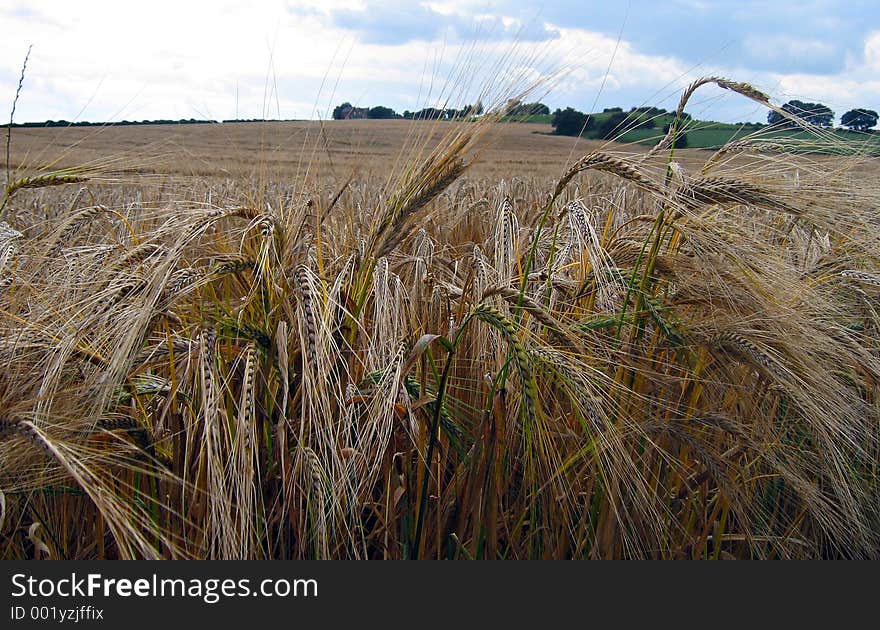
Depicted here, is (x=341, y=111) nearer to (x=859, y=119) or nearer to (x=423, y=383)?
(x=423, y=383)

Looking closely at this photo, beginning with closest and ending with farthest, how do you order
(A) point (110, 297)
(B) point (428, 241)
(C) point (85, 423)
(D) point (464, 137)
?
(C) point (85, 423), (A) point (110, 297), (D) point (464, 137), (B) point (428, 241)

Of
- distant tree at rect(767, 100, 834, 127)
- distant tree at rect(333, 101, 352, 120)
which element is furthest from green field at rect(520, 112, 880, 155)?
distant tree at rect(333, 101, 352, 120)

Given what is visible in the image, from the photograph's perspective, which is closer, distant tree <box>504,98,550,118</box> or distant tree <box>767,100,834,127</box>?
distant tree <box>504,98,550,118</box>

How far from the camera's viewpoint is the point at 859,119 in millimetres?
2408

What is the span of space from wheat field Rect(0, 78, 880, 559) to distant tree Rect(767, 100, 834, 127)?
12 centimetres

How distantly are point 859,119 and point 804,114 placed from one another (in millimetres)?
541

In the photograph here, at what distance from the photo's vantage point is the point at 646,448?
69.8 inches

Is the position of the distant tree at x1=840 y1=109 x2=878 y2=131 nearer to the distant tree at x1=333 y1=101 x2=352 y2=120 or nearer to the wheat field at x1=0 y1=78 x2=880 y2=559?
the wheat field at x1=0 y1=78 x2=880 y2=559

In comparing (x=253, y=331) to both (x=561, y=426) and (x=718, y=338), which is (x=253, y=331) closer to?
(x=561, y=426)

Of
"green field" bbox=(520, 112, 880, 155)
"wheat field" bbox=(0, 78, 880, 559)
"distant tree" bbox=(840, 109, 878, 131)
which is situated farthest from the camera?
"distant tree" bbox=(840, 109, 878, 131)

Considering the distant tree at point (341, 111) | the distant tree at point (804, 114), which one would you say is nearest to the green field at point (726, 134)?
the distant tree at point (804, 114)

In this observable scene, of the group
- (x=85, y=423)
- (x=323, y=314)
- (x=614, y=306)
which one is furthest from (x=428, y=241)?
(x=85, y=423)

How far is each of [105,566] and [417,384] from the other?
823mm

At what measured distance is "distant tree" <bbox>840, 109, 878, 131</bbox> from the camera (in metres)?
2.30
